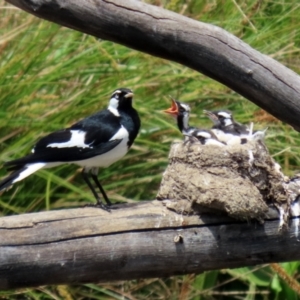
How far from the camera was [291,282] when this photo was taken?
301 cm

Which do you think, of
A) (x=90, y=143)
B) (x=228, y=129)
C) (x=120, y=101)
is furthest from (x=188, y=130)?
(x=90, y=143)

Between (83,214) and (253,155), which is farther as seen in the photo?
(253,155)

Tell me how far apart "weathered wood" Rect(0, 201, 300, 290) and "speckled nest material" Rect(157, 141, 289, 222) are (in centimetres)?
4

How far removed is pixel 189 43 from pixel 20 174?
0.87 meters

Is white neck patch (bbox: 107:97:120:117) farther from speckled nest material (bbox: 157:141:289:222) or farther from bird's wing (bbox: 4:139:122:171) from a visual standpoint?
speckled nest material (bbox: 157:141:289:222)

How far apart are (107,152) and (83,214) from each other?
74 cm

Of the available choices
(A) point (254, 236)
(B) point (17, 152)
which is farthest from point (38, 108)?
(A) point (254, 236)

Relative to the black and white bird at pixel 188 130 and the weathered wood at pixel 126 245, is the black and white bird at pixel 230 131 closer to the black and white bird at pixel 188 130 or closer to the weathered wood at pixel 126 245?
the black and white bird at pixel 188 130

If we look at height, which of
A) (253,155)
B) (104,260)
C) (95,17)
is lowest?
(104,260)

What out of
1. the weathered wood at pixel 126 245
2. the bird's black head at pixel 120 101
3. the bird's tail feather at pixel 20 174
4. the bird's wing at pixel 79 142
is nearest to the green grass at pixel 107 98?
the bird's black head at pixel 120 101

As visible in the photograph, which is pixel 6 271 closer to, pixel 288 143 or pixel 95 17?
pixel 95 17

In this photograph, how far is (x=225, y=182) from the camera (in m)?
2.64

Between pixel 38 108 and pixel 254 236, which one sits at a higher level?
pixel 254 236

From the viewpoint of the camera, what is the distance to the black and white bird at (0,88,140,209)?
2.98 metres
